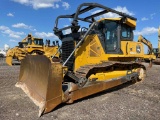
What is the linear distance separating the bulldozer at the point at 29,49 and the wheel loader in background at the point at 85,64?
1140cm

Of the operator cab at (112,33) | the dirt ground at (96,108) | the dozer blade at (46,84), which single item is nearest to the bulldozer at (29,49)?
the operator cab at (112,33)

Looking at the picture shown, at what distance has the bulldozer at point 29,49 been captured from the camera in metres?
19.7

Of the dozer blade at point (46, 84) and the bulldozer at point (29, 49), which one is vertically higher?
the bulldozer at point (29, 49)

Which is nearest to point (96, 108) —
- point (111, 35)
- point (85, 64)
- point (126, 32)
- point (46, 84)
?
point (46, 84)

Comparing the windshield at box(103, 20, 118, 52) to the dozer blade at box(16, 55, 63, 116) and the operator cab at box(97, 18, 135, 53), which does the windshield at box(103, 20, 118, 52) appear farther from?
the dozer blade at box(16, 55, 63, 116)

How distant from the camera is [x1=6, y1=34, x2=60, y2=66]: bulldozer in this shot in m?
19.7

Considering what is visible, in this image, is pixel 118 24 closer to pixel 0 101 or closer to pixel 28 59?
pixel 28 59

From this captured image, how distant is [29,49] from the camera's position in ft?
66.2

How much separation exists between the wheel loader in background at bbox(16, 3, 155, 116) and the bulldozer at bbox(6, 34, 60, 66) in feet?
37.4

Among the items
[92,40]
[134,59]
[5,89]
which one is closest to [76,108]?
[92,40]

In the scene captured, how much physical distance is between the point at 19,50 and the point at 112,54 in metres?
14.1

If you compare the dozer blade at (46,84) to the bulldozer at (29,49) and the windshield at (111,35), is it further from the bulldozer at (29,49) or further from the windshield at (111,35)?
the bulldozer at (29,49)

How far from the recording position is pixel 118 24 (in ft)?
26.0

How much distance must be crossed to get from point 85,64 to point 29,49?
554 inches
